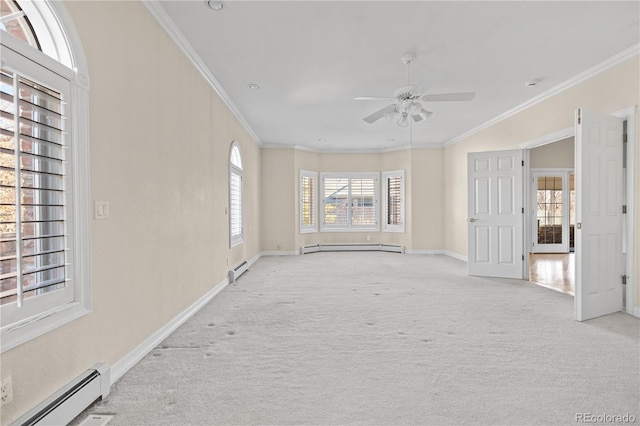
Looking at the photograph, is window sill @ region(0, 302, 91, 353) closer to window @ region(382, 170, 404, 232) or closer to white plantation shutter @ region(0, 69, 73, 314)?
white plantation shutter @ region(0, 69, 73, 314)

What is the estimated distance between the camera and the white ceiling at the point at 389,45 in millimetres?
2752

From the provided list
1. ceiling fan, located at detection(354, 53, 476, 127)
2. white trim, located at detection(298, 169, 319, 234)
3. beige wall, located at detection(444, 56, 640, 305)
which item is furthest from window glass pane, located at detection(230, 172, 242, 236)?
beige wall, located at detection(444, 56, 640, 305)

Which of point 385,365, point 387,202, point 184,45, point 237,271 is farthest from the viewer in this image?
point 387,202

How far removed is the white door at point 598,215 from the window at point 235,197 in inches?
173

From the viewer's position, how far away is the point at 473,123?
6309 mm

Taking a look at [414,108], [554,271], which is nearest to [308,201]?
[414,108]

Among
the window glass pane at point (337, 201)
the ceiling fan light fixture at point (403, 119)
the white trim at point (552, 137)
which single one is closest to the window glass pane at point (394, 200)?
the window glass pane at point (337, 201)

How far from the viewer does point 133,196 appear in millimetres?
2422

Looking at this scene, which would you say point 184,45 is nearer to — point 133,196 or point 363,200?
point 133,196

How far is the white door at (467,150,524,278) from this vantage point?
5.30 metres

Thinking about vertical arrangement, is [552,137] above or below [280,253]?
above

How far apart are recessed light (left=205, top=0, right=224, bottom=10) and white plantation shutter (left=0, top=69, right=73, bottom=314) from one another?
138 centimetres

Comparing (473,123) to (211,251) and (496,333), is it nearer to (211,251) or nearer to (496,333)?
(496,333)

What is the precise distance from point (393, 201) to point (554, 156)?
3981mm
